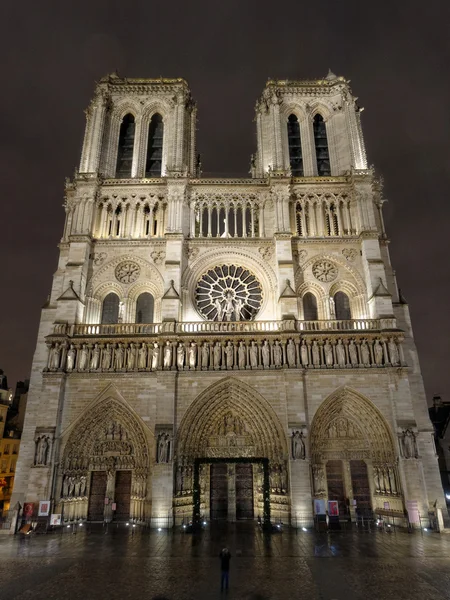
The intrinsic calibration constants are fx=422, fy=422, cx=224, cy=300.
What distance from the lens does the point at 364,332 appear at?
2161 cm

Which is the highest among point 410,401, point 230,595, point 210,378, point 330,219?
point 330,219

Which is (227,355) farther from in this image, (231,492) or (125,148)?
(125,148)

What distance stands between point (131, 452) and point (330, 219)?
57.2 feet

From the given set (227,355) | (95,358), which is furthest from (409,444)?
(95,358)

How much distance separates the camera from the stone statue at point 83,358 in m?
21.4

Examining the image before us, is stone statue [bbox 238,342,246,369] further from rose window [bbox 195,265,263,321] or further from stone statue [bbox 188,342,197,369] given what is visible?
rose window [bbox 195,265,263,321]

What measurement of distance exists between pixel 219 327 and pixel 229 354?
1762 mm

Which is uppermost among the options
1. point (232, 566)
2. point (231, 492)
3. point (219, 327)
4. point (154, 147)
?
point (154, 147)

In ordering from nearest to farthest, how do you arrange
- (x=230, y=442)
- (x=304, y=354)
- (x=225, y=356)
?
(x=230, y=442) → (x=304, y=354) → (x=225, y=356)

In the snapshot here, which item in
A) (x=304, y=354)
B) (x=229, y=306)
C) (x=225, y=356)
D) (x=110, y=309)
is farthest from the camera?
(x=110, y=309)

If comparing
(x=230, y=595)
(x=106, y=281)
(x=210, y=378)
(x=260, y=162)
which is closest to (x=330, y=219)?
(x=260, y=162)

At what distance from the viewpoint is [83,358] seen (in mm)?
21578

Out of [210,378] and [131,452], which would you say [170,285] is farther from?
[131,452]

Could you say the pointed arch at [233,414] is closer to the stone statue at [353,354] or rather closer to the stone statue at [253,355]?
the stone statue at [253,355]
